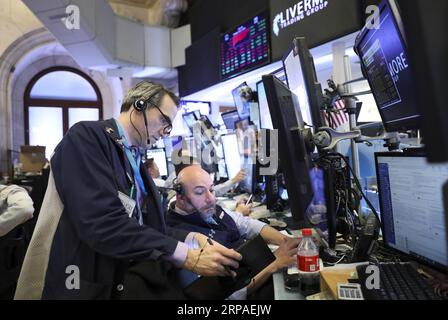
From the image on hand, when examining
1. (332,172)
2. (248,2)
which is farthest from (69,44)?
(332,172)

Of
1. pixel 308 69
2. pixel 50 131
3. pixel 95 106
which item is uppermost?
pixel 95 106

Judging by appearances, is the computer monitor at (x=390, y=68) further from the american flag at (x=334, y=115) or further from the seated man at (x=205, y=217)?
the seated man at (x=205, y=217)

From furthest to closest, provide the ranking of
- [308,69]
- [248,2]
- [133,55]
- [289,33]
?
[133,55] < [248,2] < [289,33] < [308,69]

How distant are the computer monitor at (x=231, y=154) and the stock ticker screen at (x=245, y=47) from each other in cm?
98

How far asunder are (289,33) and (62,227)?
2.66 meters

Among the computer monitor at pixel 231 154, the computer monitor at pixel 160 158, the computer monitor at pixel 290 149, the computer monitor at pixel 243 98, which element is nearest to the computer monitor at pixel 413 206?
the computer monitor at pixel 290 149

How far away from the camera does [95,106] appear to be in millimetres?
6895

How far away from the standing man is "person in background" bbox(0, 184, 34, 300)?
854 mm

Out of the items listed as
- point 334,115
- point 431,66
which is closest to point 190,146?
point 334,115

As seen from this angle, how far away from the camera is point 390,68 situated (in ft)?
3.35

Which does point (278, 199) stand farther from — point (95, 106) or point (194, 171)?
point (95, 106)

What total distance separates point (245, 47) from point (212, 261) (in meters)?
3.12

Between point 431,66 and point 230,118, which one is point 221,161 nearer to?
point 230,118
